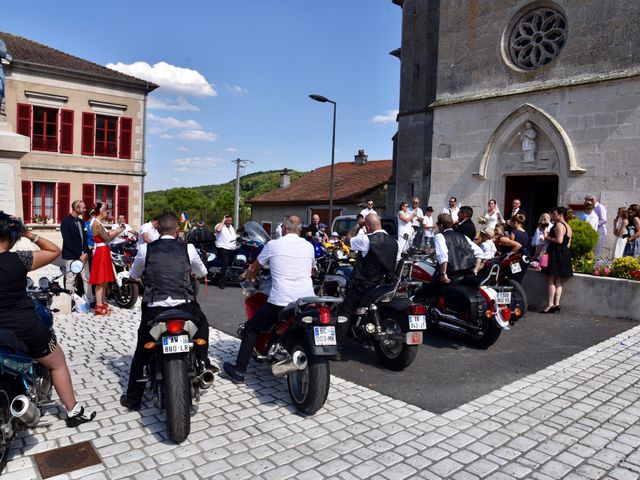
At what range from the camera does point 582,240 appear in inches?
387

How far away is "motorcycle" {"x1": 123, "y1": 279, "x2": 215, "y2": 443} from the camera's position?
3.79 m

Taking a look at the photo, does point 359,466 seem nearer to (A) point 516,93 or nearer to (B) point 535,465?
(B) point 535,465

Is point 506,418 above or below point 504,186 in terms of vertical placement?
below

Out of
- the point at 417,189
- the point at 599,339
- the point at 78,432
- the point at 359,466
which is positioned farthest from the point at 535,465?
the point at 417,189

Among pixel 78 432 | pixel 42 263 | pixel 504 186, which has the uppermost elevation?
pixel 504 186

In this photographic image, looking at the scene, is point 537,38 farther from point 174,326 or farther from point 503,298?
point 174,326

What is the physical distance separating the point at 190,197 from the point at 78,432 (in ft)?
273

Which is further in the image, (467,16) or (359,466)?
(467,16)

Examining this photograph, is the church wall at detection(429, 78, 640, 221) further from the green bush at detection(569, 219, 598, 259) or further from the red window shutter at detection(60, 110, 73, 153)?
the red window shutter at detection(60, 110, 73, 153)

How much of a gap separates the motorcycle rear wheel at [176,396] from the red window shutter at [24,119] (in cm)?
2667

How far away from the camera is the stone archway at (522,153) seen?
13.2 meters

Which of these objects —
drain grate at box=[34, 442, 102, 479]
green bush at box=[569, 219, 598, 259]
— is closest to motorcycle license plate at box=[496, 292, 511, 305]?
green bush at box=[569, 219, 598, 259]

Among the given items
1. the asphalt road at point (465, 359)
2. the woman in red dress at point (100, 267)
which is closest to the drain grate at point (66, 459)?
the asphalt road at point (465, 359)

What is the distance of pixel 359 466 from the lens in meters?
3.62
